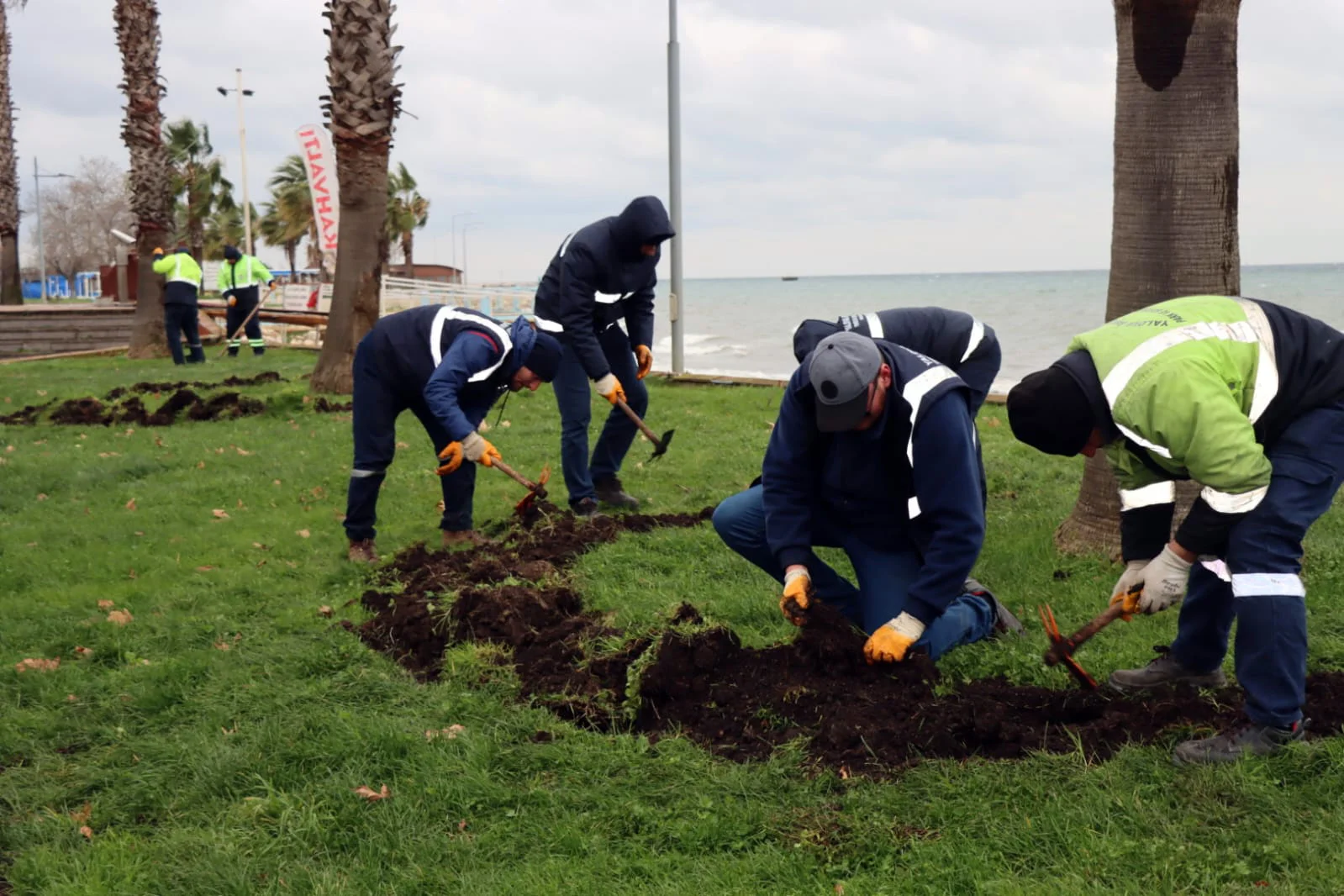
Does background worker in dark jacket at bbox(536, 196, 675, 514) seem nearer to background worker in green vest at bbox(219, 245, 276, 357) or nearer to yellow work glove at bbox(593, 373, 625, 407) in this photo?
yellow work glove at bbox(593, 373, 625, 407)

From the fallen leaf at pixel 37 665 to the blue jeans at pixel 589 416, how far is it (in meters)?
3.24

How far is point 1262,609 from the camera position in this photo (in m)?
3.27

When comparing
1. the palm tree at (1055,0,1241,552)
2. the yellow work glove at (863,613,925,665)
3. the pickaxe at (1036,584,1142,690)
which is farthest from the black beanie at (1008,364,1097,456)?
the palm tree at (1055,0,1241,552)

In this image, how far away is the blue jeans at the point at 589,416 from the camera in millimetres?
7352

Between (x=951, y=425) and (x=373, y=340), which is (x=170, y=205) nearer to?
(x=373, y=340)

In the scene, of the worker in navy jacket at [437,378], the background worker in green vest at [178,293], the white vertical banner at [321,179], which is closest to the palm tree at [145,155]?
the background worker in green vest at [178,293]

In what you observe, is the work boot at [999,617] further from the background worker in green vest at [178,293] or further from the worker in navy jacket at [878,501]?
the background worker in green vest at [178,293]

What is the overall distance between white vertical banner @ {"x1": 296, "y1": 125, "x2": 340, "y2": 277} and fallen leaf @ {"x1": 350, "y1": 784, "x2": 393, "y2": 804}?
18521 millimetres

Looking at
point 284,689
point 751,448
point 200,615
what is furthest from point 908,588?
point 751,448

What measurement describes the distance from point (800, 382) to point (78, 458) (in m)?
7.58

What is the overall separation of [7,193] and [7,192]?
0.02m

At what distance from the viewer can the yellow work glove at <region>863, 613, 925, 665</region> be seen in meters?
3.92

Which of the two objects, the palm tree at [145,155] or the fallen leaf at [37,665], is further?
the palm tree at [145,155]

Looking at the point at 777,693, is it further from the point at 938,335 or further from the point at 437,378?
the point at 437,378
